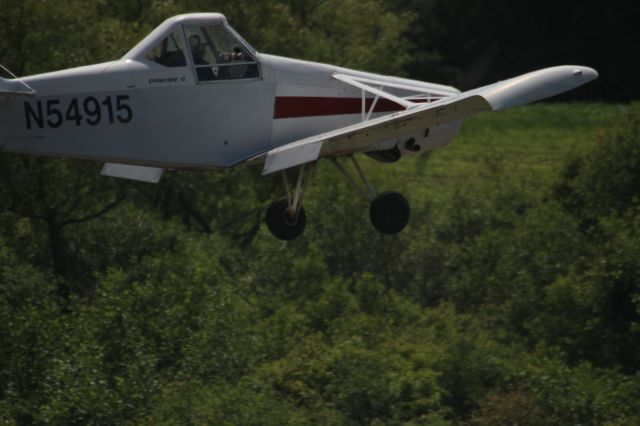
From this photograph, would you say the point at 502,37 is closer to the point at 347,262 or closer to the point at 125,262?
the point at 347,262

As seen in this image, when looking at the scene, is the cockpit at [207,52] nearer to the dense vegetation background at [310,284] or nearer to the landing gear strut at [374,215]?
the landing gear strut at [374,215]

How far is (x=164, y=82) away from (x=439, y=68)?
33246mm

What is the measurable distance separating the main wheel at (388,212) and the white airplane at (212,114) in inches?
0.5

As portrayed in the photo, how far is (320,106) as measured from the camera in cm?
2000

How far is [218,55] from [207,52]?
14 centimetres

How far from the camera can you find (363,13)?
36656mm

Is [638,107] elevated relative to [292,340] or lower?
elevated

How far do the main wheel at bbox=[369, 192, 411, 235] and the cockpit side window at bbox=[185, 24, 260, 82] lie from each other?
2.21 meters

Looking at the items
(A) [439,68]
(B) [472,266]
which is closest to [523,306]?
(B) [472,266]

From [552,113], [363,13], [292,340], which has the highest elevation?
[363,13]

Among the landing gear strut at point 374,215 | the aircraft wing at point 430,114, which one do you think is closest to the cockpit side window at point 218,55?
the aircraft wing at point 430,114

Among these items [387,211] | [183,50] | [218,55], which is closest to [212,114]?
[218,55]

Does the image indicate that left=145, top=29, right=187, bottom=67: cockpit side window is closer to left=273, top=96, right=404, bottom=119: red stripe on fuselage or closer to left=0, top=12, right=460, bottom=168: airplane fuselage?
left=0, top=12, right=460, bottom=168: airplane fuselage

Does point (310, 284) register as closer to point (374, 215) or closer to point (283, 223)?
point (283, 223)
